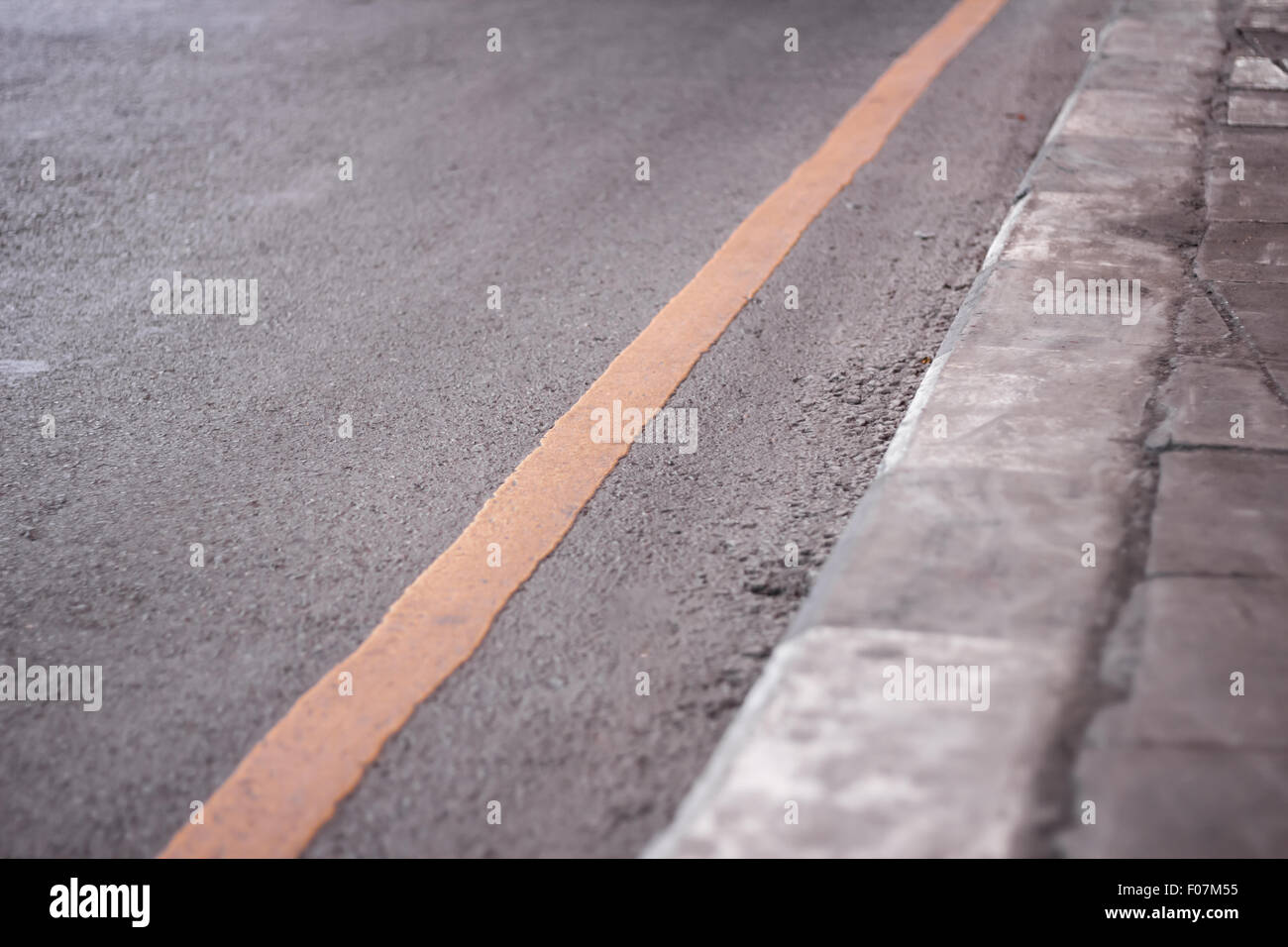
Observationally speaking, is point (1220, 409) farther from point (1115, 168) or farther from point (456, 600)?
point (1115, 168)

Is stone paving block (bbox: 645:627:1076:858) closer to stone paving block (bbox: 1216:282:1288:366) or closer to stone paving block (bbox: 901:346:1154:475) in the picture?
stone paving block (bbox: 901:346:1154:475)

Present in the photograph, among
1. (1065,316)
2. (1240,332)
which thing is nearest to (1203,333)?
(1240,332)

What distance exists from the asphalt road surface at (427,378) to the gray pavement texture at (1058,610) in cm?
17

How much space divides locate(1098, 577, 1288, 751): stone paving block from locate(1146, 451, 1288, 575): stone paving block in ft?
0.14

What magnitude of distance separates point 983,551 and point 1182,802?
61cm

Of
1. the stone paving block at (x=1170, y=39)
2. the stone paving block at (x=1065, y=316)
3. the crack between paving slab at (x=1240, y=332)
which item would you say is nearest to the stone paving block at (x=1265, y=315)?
the crack between paving slab at (x=1240, y=332)

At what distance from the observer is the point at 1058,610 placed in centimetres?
186

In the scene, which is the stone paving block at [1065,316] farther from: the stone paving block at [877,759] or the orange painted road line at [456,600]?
the stone paving block at [877,759]

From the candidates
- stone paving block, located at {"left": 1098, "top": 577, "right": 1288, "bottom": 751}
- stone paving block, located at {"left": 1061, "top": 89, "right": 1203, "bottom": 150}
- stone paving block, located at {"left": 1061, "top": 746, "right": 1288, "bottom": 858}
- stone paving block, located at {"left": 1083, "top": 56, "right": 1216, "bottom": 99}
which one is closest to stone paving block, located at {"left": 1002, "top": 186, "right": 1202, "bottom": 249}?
stone paving block, located at {"left": 1061, "top": 89, "right": 1203, "bottom": 150}

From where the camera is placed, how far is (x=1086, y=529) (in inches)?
80.8

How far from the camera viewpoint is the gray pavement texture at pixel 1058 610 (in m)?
1.51

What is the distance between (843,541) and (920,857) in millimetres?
800
